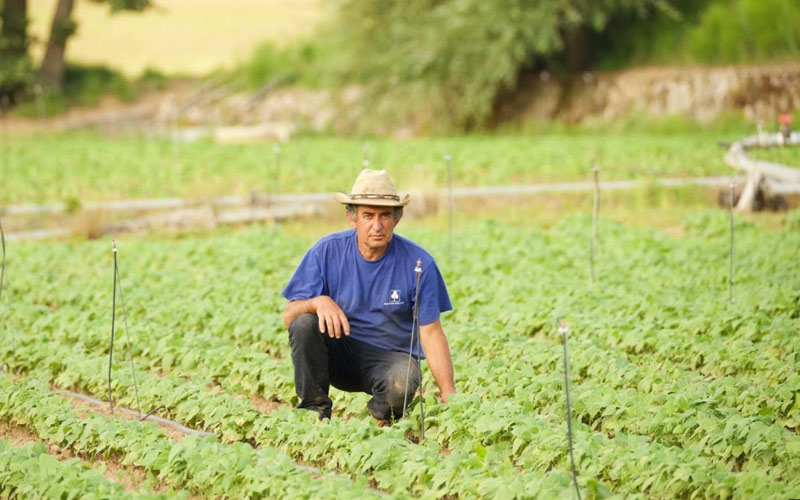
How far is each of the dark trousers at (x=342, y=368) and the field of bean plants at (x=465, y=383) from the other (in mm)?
210

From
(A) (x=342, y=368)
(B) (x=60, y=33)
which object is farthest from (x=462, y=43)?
(A) (x=342, y=368)

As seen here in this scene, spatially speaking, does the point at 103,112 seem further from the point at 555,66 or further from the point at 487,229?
the point at 487,229

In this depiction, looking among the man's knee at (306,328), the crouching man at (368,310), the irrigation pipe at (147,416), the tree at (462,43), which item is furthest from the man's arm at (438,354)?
the tree at (462,43)

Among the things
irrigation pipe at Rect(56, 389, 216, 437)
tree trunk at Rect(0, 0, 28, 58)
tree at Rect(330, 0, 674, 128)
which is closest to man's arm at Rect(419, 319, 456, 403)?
irrigation pipe at Rect(56, 389, 216, 437)

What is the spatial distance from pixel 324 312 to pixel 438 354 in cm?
68

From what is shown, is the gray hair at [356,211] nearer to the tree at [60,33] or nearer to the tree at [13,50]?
the tree at [60,33]

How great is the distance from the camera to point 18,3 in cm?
3612

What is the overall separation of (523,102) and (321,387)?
2346cm

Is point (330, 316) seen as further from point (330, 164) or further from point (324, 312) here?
point (330, 164)

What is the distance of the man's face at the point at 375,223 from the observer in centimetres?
639

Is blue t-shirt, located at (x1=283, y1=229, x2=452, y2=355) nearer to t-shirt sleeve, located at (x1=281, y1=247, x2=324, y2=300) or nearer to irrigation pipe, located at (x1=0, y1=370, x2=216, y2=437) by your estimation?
t-shirt sleeve, located at (x1=281, y1=247, x2=324, y2=300)

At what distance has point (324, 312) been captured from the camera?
253 inches

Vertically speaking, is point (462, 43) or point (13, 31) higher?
point (13, 31)

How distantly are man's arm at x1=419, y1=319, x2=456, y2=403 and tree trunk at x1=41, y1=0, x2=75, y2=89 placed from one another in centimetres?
3145
